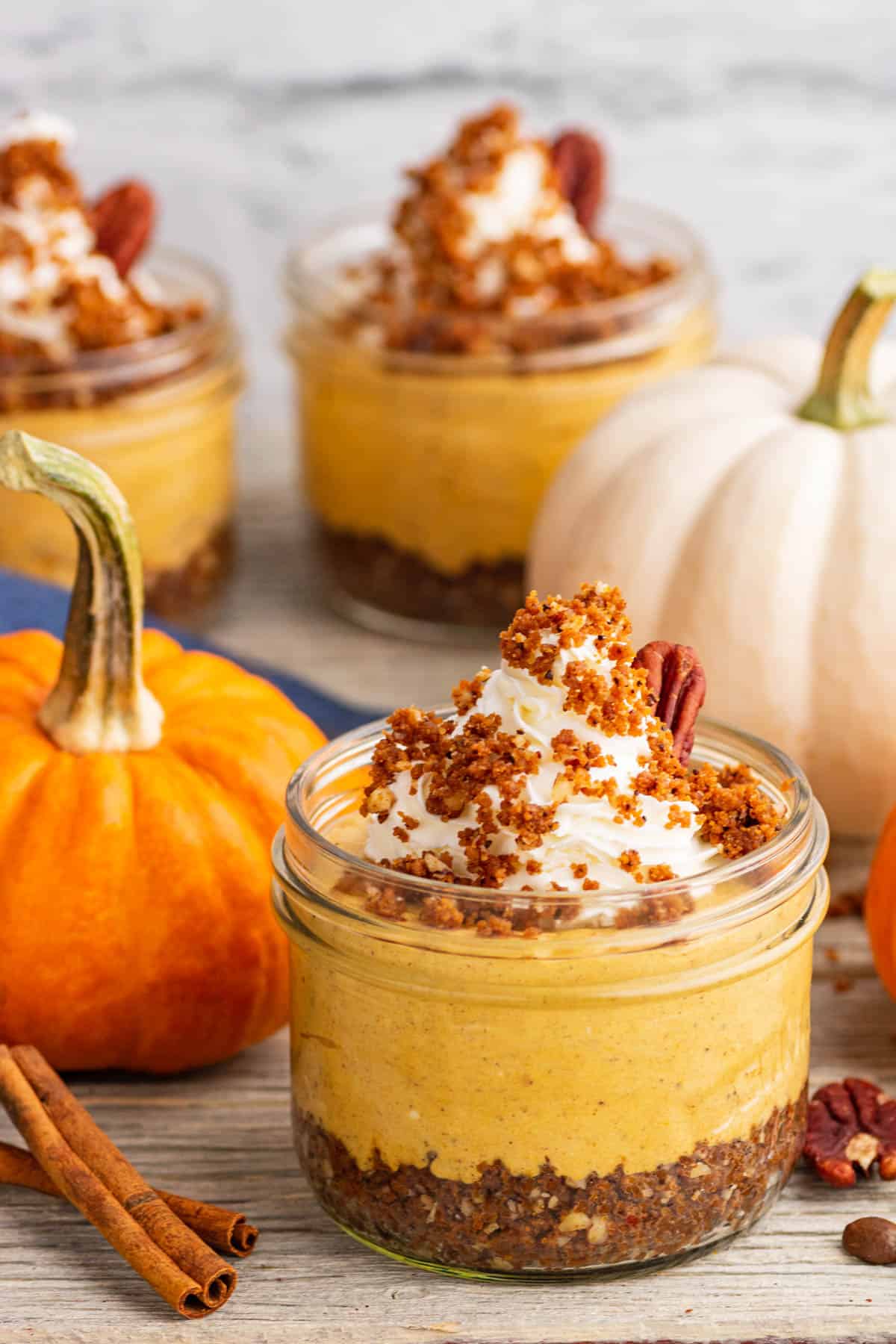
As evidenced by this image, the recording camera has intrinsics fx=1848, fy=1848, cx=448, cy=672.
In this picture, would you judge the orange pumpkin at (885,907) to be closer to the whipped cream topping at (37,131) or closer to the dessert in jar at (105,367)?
the dessert in jar at (105,367)

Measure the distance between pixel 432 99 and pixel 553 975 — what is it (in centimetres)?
215

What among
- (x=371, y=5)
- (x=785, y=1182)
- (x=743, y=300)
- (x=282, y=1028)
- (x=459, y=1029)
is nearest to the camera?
(x=459, y=1029)

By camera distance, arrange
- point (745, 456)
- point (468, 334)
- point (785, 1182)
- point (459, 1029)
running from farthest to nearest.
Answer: point (468, 334)
point (745, 456)
point (785, 1182)
point (459, 1029)

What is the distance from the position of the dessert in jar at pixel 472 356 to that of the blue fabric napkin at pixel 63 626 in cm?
33

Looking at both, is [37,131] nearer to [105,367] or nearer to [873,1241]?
[105,367]

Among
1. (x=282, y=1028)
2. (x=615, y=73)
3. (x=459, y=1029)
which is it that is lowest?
(x=282, y=1028)

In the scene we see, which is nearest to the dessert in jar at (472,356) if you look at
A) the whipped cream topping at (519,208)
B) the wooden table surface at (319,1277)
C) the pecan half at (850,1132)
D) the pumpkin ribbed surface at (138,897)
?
the whipped cream topping at (519,208)

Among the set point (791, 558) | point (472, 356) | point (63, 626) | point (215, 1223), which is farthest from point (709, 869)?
point (472, 356)

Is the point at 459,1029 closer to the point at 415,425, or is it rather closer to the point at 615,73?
the point at 415,425

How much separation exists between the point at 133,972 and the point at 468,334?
3.40 ft

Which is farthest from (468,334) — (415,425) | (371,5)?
(371,5)

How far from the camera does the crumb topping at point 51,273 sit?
7.19 feet

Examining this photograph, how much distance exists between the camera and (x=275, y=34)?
2.89 m

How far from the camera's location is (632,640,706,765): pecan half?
1313 millimetres
